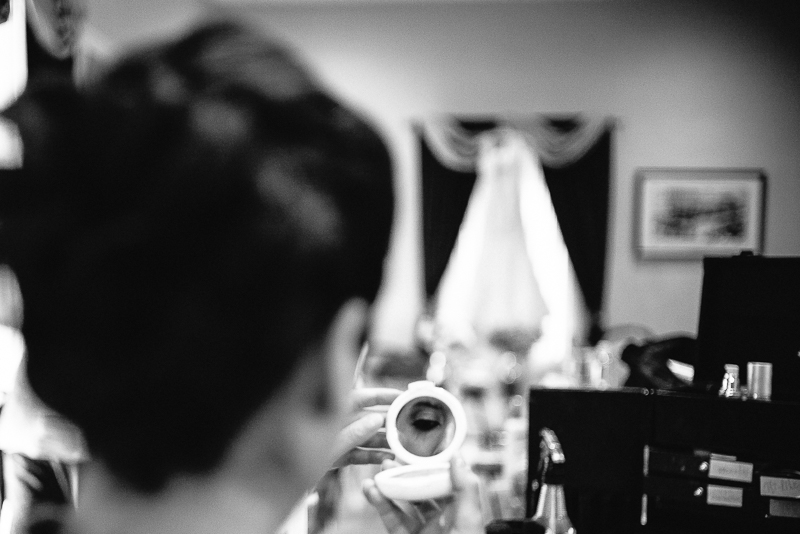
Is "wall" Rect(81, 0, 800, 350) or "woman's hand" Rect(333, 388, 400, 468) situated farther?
"wall" Rect(81, 0, 800, 350)

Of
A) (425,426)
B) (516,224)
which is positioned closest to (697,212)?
(516,224)

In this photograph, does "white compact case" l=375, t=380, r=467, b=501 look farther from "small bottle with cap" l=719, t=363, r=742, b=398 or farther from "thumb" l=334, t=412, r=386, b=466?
"small bottle with cap" l=719, t=363, r=742, b=398

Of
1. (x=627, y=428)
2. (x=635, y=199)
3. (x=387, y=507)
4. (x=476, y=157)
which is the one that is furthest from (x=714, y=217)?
(x=387, y=507)

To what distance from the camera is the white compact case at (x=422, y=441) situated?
817 millimetres

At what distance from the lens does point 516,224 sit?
5133 mm

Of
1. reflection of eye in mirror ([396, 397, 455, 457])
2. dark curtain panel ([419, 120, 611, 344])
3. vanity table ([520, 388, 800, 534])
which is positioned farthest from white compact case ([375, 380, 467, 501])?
dark curtain panel ([419, 120, 611, 344])

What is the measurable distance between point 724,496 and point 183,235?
37.9 inches

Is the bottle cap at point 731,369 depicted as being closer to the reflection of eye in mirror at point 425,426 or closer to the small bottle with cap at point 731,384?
the small bottle with cap at point 731,384

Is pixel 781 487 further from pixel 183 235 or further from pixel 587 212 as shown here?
pixel 587 212

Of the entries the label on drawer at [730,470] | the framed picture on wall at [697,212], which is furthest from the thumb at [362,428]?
the framed picture on wall at [697,212]

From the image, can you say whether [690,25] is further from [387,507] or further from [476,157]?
[387,507]

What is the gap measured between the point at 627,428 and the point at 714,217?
13.6 feet

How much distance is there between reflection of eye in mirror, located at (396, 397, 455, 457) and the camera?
2.90 ft

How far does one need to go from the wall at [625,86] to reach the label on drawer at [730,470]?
4014mm
